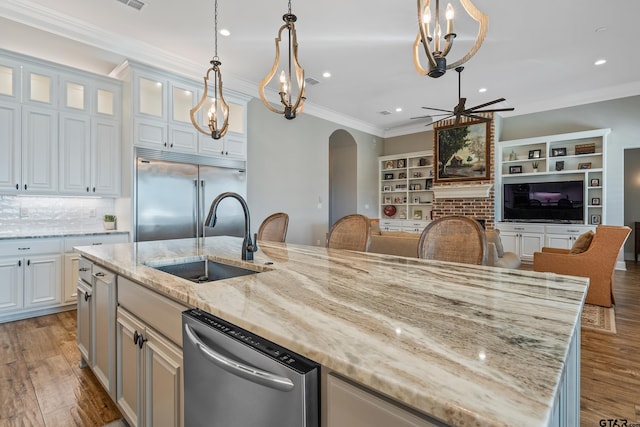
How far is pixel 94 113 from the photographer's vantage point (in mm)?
3734

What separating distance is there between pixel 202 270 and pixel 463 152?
624 centimetres

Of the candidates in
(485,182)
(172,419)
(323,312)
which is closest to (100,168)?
(172,419)

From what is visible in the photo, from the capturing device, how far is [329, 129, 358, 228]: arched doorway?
7648 millimetres

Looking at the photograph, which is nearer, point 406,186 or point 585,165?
point 585,165

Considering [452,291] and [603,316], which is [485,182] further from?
[452,291]

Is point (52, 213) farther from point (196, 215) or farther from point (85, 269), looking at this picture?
point (85, 269)

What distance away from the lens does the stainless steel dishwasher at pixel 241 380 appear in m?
0.69

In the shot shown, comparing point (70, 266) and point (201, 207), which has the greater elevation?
point (201, 207)

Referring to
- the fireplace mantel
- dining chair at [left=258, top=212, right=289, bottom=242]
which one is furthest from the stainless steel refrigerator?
the fireplace mantel

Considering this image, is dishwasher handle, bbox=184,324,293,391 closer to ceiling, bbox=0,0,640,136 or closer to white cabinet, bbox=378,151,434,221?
ceiling, bbox=0,0,640,136

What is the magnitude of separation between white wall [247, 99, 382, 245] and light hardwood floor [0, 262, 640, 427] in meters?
3.02

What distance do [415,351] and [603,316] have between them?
3894mm

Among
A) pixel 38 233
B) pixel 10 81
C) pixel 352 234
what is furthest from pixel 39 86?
pixel 352 234

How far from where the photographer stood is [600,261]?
354 centimetres
